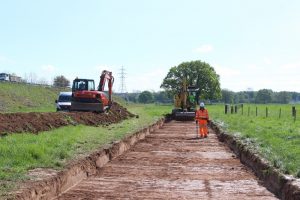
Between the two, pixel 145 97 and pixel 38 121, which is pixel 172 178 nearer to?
pixel 38 121

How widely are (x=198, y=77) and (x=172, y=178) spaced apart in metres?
87.1

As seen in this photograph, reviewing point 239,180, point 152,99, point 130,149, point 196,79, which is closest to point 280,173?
point 239,180

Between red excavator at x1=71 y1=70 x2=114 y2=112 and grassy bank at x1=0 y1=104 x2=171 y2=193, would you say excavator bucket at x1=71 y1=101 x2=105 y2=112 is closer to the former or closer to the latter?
red excavator at x1=71 y1=70 x2=114 y2=112

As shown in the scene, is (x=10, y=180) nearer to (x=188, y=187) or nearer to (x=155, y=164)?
(x=188, y=187)

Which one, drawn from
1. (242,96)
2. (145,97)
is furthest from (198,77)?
(242,96)

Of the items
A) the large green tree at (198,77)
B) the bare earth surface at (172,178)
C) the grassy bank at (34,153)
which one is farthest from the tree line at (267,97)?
the grassy bank at (34,153)

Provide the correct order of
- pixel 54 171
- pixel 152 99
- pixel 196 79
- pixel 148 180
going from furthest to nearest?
pixel 152 99
pixel 196 79
pixel 148 180
pixel 54 171

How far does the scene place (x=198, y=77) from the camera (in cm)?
9700

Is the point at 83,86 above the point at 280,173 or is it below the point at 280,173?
above

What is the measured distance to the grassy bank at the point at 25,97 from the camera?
46459mm

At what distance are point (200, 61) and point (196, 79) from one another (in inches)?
169

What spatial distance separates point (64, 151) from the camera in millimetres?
11672

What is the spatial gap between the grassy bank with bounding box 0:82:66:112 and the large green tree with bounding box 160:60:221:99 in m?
A: 35.4

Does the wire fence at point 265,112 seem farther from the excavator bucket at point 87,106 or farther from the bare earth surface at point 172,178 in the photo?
the bare earth surface at point 172,178
